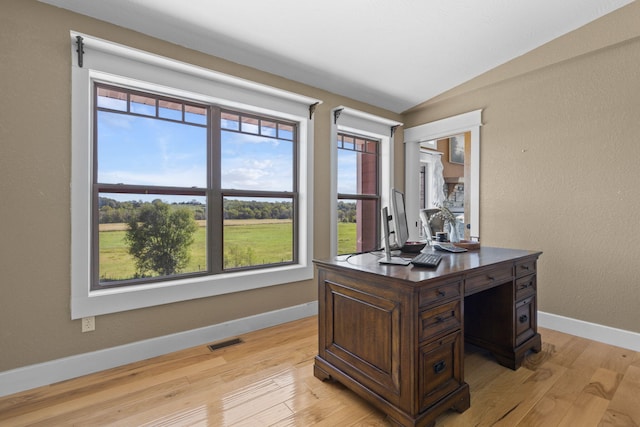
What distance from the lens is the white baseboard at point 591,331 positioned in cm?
246

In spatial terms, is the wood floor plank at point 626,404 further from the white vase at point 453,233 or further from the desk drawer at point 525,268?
the white vase at point 453,233

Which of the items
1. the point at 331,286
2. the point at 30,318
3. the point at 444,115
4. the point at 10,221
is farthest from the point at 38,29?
the point at 444,115

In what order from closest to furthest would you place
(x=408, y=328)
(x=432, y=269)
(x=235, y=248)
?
(x=408, y=328) < (x=432, y=269) < (x=235, y=248)

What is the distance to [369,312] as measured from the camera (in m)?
1.71

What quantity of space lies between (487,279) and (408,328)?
2.54ft

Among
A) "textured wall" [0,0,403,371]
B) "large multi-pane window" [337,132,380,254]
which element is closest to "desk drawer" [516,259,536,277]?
"large multi-pane window" [337,132,380,254]

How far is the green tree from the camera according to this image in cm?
241

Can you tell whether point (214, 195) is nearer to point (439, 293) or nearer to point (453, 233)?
point (439, 293)

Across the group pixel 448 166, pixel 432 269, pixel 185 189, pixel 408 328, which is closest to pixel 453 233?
pixel 432 269

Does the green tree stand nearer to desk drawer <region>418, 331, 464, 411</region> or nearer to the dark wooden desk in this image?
the dark wooden desk

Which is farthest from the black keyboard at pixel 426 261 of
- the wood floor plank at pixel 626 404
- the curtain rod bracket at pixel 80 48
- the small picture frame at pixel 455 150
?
the small picture frame at pixel 455 150

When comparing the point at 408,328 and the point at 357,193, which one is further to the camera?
the point at 357,193

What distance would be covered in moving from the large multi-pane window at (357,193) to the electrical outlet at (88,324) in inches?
93.0

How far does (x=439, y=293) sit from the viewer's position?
1.60 meters
